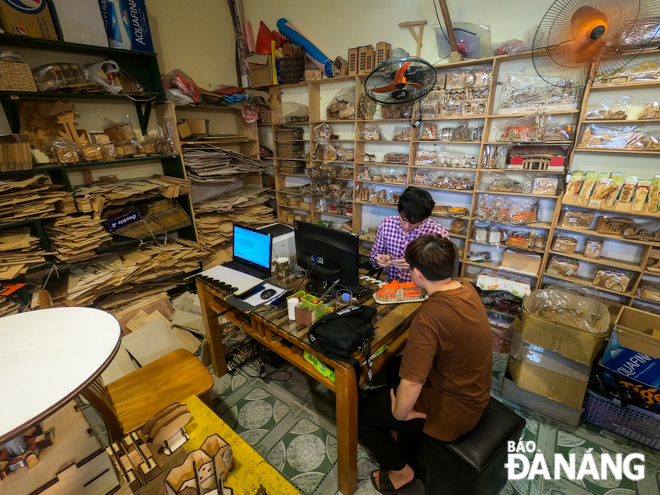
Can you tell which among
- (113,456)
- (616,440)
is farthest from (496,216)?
(113,456)

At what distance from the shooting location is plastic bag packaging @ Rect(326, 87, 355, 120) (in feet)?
10.5

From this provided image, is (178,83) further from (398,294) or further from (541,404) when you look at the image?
(541,404)

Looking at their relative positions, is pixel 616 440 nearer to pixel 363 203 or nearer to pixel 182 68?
pixel 363 203

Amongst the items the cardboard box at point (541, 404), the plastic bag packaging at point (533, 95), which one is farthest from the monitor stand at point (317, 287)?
the plastic bag packaging at point (533, 95)

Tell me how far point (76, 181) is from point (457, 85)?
3516 mm

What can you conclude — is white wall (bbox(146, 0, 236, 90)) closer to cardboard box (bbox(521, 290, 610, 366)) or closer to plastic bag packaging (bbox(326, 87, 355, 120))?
plastic bag packaging (bbox(326, 87, 355, 120))

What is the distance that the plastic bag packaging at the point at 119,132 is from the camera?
2.88 m

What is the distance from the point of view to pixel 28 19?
227 centimetres

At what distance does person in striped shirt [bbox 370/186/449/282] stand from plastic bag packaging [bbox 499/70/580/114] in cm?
115

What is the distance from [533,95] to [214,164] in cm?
305

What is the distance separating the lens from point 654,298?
87.1 inches

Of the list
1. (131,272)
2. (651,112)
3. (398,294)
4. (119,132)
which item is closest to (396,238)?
(398,294)

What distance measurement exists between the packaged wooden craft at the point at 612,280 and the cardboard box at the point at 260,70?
3.69 meters

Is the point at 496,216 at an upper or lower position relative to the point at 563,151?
lower
